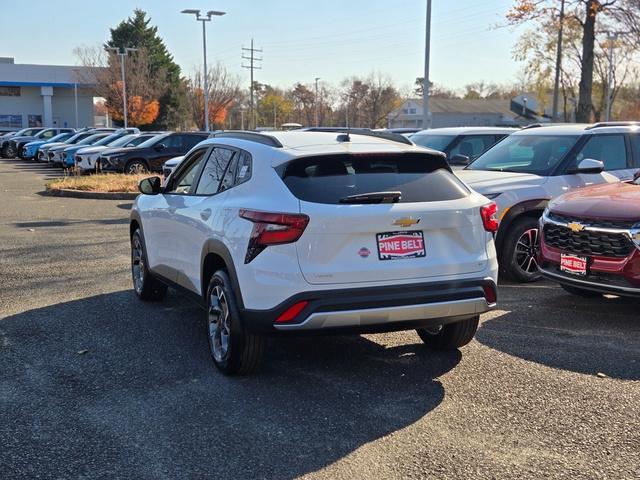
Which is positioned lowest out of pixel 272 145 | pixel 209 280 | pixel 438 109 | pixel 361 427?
pixel 361 427

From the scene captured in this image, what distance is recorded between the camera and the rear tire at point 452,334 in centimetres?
543

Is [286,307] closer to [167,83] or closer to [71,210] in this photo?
Result: [71,210]

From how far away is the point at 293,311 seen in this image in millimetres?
4457

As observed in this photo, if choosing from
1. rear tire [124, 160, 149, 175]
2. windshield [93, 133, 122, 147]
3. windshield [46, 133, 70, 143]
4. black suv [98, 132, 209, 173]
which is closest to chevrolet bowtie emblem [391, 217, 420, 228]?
black suv [98, 132, 209, 173]

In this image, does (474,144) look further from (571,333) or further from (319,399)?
(319,399)

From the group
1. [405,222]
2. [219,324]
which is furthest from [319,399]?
[405,222]

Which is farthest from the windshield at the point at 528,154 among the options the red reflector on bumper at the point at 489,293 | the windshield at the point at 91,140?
the windshield at the point at 91,140

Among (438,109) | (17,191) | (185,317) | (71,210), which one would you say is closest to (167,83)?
(438,109)

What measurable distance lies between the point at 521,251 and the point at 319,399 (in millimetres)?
4310

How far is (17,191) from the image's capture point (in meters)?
19.6

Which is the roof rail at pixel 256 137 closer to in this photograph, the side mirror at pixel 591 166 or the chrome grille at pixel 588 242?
the chrome grille at pixel 588 242

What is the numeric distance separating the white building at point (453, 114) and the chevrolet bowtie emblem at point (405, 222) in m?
80.6

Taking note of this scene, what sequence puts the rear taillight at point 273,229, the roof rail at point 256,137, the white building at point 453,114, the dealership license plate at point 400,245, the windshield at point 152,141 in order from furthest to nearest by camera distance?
the white building at point 453,114 → the windshield at point 152,141 → the roof rail at point 256,137 → the dealership license plate at point 400,245 → the rear taillight at point 273,229

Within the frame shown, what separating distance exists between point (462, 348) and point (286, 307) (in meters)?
1.96
